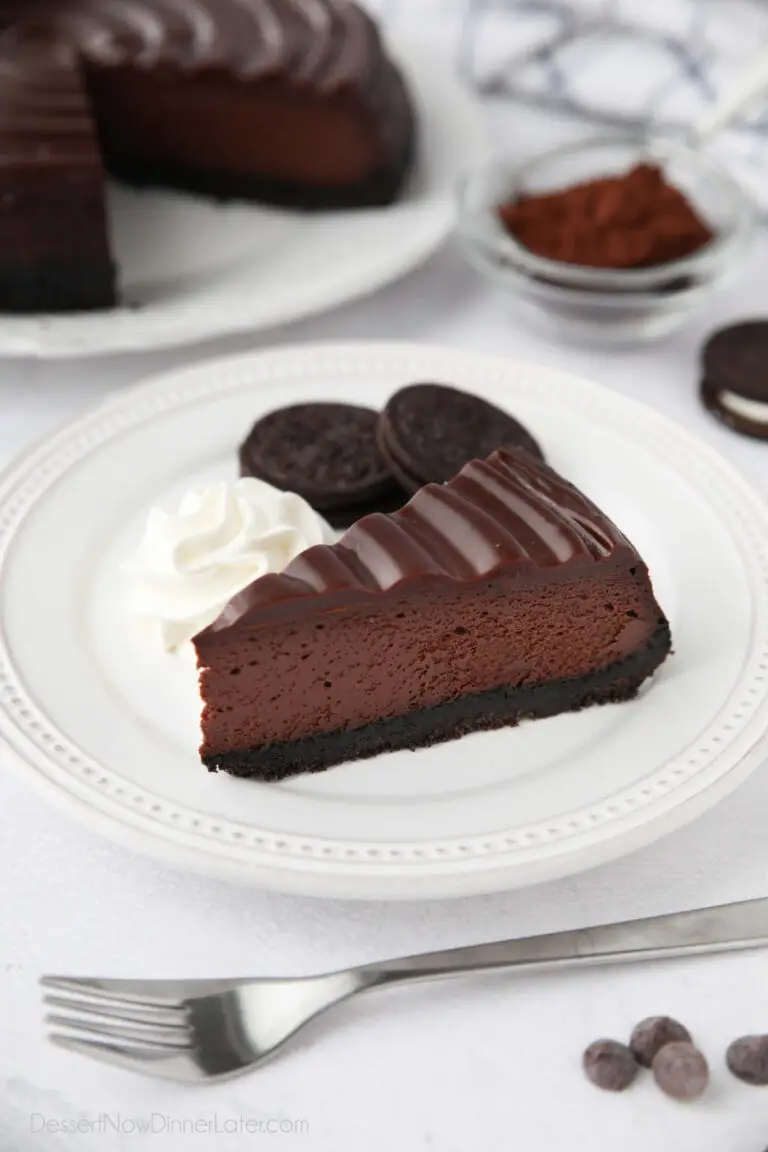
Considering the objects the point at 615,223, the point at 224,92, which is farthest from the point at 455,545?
the point at 224,92

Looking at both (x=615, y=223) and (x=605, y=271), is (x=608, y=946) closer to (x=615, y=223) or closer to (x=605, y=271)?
(x=605, y=271)

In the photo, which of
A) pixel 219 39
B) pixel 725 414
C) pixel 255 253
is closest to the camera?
pixel 725 414

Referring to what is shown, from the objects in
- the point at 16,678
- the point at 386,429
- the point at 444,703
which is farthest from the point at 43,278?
the point at 444,703

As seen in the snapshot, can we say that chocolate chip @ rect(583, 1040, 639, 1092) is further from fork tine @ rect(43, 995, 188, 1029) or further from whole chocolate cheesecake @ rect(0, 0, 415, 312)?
whole chocolate cheesecake @ rect(0, 0, 415, 312)

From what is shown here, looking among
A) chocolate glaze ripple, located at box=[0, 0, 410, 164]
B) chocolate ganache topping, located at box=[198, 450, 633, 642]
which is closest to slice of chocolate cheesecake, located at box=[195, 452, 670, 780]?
chocolate ganache topping, located at box=[198, 450, 633, 642]

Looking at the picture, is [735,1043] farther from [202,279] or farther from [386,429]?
[202,279]

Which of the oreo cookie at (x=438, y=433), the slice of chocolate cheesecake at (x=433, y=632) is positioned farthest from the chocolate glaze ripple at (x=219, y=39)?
the slice of chocolate cheesecake at (x=433, y=632)
